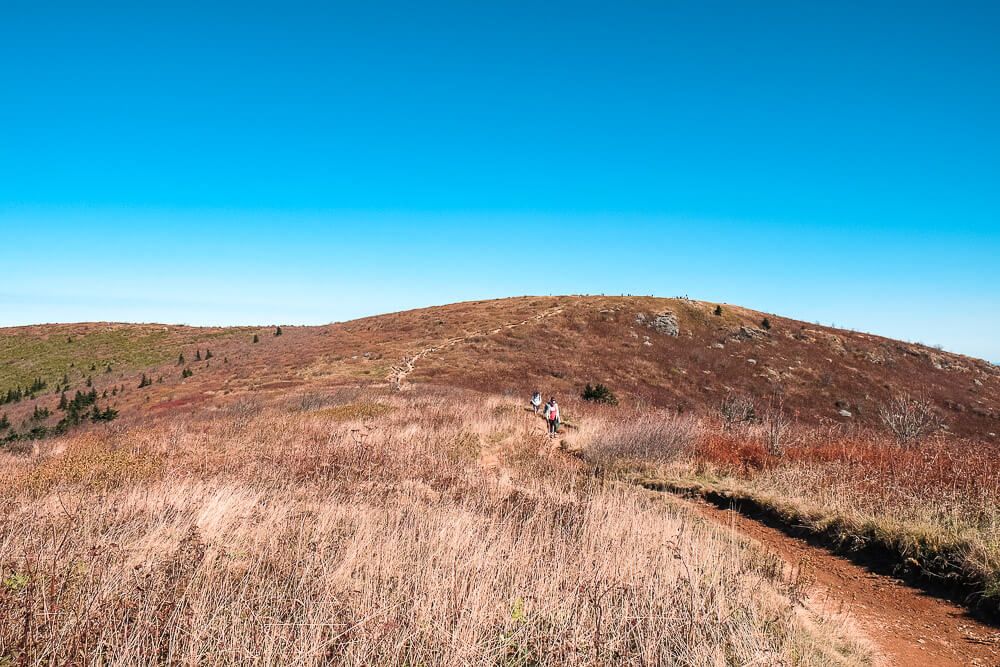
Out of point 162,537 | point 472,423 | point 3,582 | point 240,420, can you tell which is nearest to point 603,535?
point 162,537

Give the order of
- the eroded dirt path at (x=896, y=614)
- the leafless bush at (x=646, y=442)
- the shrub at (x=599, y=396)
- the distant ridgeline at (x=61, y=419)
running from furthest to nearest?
the shrub at (x=599, y=396), the distant ridgeline at (x=61, y=419), the leafless bush at (x=646, y=442), the eroded dirt path at (x=896, y=614)

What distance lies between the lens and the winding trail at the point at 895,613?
439 cm

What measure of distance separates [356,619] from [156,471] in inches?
246

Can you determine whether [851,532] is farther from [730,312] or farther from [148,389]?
[730,312]

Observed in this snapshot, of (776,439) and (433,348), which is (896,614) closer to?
(776,439)

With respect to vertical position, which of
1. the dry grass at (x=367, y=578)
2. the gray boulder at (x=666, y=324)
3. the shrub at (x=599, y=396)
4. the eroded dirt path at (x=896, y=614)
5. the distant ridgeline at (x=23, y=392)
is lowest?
the distant ridgeline at (x=23, y=392)

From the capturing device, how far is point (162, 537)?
467 cm

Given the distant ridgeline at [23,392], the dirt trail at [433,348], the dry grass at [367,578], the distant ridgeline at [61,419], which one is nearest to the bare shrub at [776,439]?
the dry grass at [367,578]

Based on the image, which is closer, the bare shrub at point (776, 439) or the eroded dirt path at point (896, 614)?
the eroded dirt path at point (896, 614)

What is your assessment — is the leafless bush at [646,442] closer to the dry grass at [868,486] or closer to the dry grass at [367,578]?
the dry grass at [868,486]

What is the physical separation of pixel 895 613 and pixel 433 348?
132 feet

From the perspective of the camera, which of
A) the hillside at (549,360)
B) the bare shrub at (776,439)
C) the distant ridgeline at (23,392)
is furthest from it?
the distant ridgeline at (23,392)

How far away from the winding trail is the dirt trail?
78.5ft

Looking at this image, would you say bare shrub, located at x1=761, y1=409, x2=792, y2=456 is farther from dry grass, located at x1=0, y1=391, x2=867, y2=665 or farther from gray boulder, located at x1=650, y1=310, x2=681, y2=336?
gray boulder, located at x1=650, y1=310, x2=681, y2=336
